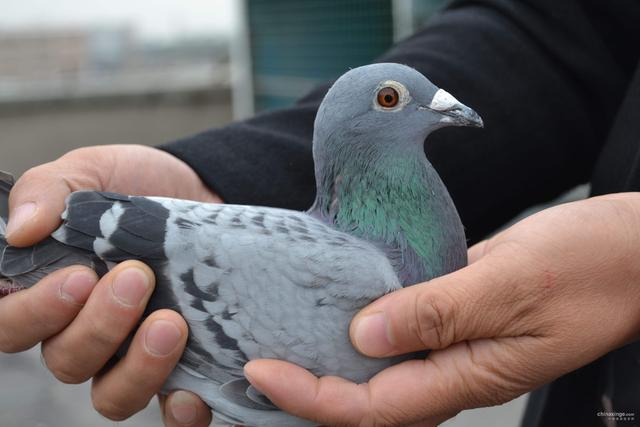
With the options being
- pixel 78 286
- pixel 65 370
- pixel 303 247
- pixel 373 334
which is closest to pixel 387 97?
pixel 303 247

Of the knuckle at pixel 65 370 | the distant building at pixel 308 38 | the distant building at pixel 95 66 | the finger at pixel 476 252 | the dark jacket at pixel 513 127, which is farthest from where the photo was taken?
the distant building at pixel 95 66

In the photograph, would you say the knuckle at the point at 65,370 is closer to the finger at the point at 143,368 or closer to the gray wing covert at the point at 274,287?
the finger at the point at 143,368

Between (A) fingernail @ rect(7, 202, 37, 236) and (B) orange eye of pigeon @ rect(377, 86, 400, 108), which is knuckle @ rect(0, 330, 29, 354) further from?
(B) orange eye of pigeon @ rect(377, 86, 400, 108)

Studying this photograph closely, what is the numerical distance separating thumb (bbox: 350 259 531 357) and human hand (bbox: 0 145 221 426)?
35 centimetres

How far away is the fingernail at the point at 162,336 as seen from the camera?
49.5 inches

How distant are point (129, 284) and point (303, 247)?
0.32 m

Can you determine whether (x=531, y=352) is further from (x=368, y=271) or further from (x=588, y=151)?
(x=588, y=151)

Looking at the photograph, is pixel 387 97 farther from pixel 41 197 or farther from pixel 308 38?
pixel 308 38

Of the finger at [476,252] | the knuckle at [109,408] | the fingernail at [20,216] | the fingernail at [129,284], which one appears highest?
the fingernail at [20,216]

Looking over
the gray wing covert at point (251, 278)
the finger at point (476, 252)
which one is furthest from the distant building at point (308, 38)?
the gray wing covert at point (251, 278)

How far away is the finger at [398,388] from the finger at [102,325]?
249 mm

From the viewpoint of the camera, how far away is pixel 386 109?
4.24 feet

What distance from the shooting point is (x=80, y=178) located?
1569 mm

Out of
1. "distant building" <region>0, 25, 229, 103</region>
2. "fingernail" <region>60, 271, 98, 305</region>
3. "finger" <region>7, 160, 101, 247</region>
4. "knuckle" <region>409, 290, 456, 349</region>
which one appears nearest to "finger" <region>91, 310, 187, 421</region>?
"fingernail" <region>60, 271, 98, 305</region>
